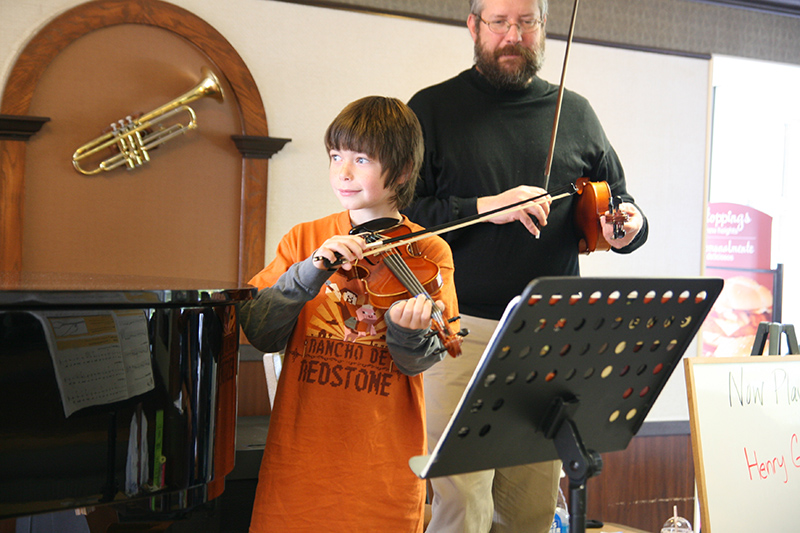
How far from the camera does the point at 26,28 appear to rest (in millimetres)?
2783

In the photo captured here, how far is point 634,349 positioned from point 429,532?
1.00m

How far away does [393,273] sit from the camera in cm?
134

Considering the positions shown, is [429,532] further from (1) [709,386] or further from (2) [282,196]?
(2) [282,196]

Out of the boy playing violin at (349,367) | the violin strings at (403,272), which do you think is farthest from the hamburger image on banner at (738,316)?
the violin strings at (403,272)

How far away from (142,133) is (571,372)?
2.37 metres

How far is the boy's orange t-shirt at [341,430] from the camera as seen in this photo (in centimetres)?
133

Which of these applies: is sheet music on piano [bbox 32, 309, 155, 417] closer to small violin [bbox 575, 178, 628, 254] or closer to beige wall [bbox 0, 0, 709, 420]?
small violin [bbox 575, 178, 628, 254]

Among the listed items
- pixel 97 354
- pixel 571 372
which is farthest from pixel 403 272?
pixel 97 354

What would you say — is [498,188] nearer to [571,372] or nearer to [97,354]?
[571,372]

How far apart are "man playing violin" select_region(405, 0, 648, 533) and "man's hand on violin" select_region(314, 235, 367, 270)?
629 millimetres

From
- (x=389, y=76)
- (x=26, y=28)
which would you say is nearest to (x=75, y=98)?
(x=26, y=28)

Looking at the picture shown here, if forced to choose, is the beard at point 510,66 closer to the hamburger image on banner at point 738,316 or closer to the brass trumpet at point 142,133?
the brass trumpet at point 142,133

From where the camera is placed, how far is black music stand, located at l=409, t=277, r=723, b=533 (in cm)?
97

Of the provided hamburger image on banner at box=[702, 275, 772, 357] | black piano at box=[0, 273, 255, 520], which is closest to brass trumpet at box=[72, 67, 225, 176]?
black piano at box=[0, 273, 255, 520]
